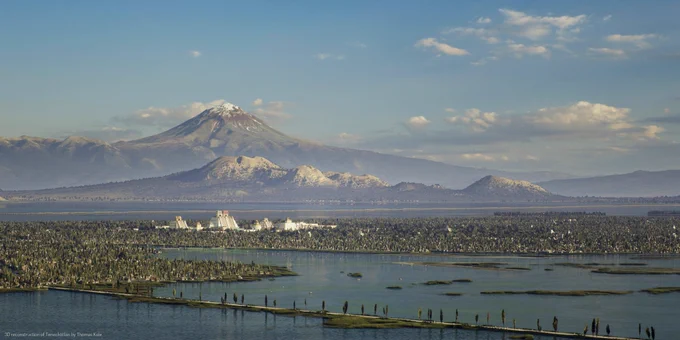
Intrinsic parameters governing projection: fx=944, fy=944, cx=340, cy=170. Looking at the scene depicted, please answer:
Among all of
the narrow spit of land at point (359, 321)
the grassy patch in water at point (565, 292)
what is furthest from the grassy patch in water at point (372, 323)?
the grassy patch in water at point (565, 292)

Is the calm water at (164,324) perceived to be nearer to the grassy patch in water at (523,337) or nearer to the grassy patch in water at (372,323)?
the grassy patch in water at (523,337)

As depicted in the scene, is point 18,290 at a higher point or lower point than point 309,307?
higher

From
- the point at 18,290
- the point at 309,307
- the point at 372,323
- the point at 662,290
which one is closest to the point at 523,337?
the point at 372,323

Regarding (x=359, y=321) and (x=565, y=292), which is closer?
(x=359, y=321)

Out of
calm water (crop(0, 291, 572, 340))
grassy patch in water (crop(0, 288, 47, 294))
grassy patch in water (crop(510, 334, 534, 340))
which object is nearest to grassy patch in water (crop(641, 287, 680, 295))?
grassy patch in water (crop(510, 334, 534, 340))

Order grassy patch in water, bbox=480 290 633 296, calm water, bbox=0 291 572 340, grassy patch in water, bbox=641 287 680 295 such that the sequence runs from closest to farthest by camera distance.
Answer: calm water, bbox=0 291 572 340 < grassy patch in water, bbox=480 290 633 296 < grassy patch in water, bbox=641 287 680 295

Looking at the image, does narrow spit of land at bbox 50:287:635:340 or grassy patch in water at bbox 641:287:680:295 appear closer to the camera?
narrow spit of land at bbox 50:287:635:340

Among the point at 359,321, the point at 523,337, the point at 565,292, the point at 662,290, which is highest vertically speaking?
the point at 662,290

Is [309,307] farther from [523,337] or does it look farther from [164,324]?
[523,337]

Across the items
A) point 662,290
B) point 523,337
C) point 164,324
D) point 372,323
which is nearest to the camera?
point 523,337

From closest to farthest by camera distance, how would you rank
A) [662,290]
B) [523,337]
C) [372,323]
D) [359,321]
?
[523,337], [372,323], [359,321], [662,290]

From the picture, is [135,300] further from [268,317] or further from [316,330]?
[316,330]

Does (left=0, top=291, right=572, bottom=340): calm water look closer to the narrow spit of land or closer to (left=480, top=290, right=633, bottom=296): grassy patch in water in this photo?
the narrow spit of land
